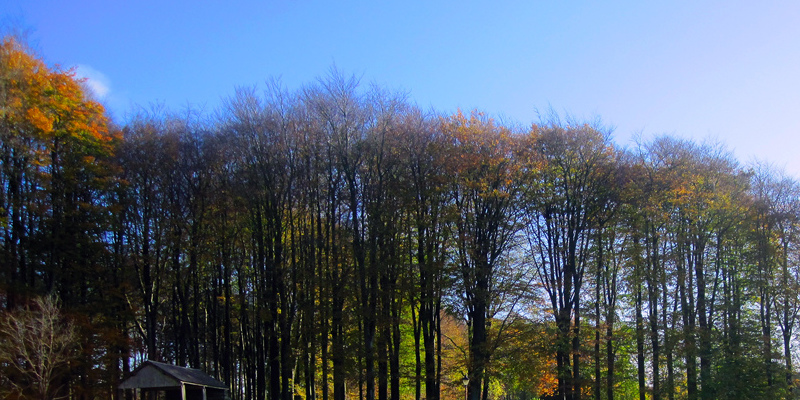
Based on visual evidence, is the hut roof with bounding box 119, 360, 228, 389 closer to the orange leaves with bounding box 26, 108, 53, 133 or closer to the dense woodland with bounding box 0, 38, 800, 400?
the dense woodland with bounding box 0, 38, 800, 400

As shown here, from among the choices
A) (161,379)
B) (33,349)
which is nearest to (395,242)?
(161,379)

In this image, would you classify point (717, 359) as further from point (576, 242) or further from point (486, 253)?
point (486, 253)

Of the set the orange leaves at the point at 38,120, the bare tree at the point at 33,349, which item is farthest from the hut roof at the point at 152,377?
the orange leaves at the point at 38,120

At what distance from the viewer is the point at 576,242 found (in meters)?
29.0

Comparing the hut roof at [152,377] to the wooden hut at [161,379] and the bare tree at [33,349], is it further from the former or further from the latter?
the bare tree at [33,349]

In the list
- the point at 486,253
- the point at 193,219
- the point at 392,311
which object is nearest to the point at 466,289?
the point at 486,253

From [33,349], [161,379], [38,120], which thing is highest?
[38,120]

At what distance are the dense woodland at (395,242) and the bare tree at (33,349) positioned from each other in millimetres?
990

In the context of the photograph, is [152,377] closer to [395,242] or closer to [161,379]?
[161,379]

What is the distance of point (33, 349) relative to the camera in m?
22.0

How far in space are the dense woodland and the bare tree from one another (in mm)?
990


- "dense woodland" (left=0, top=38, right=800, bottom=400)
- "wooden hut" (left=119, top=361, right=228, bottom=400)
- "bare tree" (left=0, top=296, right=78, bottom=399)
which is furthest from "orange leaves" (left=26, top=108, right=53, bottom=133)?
"wooden hut" (left=119, top=361, right=228, bottom=400)

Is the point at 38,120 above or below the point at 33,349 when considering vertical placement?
above

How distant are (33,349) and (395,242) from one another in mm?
15343
